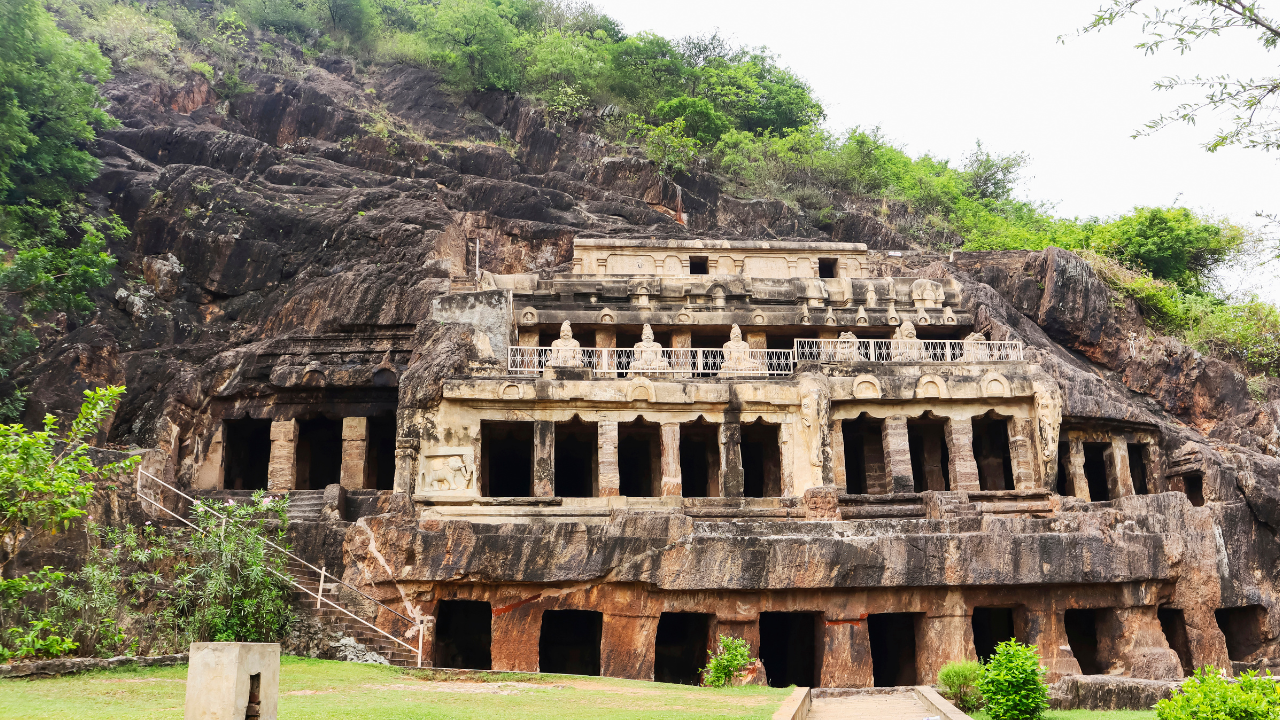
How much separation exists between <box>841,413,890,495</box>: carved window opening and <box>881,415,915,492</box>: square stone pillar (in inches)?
18.8

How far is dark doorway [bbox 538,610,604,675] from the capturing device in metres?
22.7

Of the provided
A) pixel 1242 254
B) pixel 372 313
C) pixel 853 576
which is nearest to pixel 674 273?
pixel 372 313

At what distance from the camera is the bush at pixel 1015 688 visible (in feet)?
40.5

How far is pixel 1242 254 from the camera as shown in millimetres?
A: 36031

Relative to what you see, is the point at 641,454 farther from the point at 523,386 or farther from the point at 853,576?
the point at 853,576

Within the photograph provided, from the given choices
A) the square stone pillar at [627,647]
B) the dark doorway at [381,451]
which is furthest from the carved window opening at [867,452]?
the dark doorway at [381,451]

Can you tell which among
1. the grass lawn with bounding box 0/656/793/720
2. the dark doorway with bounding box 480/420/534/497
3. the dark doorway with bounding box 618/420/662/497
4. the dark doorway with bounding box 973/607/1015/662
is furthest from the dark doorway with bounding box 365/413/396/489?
the dark doorway with bounding box 973/607/1015/662

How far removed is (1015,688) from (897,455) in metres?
10.7

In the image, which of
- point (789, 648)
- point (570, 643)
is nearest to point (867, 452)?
point (789, 648)

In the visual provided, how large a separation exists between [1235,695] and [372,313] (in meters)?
22.9

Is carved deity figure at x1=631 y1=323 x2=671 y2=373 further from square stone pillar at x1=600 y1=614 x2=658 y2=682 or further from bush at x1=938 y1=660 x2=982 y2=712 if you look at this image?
bush at x1=938 y1=660 x2=982 y2=712

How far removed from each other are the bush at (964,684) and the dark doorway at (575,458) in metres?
10.8

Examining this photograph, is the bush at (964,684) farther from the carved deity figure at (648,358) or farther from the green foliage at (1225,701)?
the carved deity figure at (648,358)

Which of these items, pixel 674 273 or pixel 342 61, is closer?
pixel 674 273
